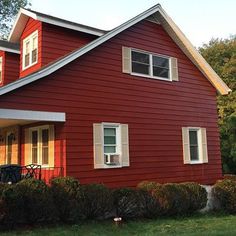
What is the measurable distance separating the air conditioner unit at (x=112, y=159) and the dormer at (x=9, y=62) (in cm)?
571

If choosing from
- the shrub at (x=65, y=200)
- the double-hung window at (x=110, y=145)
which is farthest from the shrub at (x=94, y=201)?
the double-hung window at (x=110, y=145)

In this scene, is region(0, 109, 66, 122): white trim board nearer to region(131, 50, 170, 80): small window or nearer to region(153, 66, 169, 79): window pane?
region(131, 50, 170, 80): small window

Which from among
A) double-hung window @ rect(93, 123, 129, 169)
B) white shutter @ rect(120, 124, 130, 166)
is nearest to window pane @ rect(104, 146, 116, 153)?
double-hung window @ rect(93, 123, 129, 169)

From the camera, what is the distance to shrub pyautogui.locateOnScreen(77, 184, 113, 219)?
9.67 metres

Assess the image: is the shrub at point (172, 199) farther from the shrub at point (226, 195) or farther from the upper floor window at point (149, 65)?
the upper floor window at point (149, 65)

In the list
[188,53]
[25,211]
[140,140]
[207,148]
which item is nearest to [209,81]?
[188,53]

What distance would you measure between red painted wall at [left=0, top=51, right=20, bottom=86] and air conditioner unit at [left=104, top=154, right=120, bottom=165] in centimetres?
573

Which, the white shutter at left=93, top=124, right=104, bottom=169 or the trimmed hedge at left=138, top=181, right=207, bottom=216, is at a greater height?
the white shutter at left=93, top=124, right=104, bottom=169

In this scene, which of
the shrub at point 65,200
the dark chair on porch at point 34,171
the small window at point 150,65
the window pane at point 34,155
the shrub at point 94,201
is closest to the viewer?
the shrub at point 65,200

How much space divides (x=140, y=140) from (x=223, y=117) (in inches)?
645

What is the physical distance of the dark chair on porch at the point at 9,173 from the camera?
1083cm

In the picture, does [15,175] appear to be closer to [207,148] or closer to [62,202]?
[62,202]

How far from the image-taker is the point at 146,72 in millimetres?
14211

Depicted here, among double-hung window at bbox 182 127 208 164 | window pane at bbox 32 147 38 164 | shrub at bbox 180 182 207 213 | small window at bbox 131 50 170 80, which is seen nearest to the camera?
shrub at bbox 180 182 207 213
